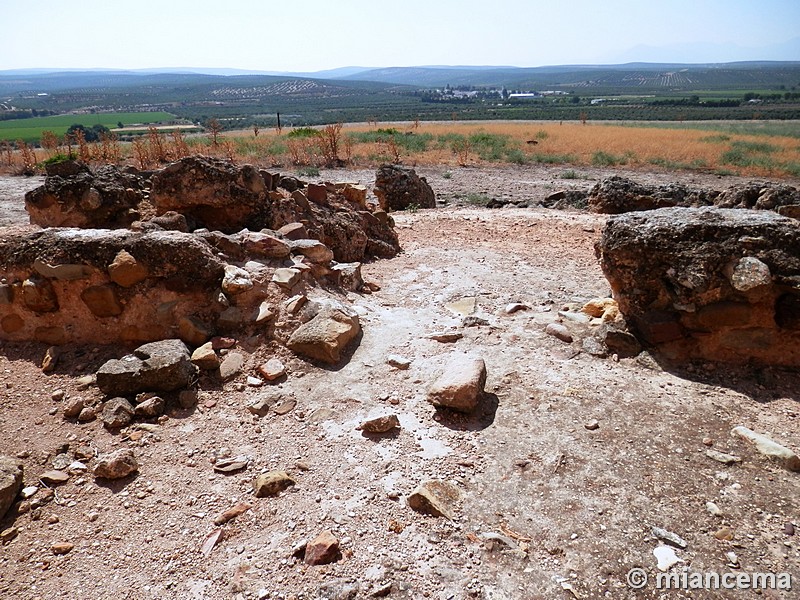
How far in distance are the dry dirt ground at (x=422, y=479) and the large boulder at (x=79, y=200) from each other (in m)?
2.54

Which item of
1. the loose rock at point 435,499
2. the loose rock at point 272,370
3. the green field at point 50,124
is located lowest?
the loose rock at point 435,499

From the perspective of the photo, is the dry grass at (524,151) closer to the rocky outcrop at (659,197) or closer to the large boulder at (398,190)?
the large boulder at (398,190)

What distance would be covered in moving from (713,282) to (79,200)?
6811mm

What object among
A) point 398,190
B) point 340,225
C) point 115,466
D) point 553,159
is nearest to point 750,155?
point 553,159

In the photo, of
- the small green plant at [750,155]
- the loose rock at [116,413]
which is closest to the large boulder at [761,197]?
the loose rock at [116,413]

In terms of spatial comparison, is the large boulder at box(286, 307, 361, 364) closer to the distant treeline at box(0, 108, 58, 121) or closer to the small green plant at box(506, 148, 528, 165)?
the small green plant at box(506, 148, 528, 165)

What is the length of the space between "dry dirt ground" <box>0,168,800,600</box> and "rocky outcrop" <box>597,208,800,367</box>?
0.25 metres

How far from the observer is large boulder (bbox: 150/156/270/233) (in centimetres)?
644

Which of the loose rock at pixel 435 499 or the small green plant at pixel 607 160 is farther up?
the small green plant at pixel 607 160

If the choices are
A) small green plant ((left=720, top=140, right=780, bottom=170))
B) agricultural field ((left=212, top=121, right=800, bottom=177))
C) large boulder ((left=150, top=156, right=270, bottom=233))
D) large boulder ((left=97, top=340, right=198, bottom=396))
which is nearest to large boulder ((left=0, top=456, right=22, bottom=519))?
large boulder ((left=97, top=340, right=198, bottom=396))

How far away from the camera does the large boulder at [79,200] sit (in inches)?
255

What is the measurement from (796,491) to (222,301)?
4.20 meters

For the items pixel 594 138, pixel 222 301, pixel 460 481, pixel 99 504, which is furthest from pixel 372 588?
pixel 594 138

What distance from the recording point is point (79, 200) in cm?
652
